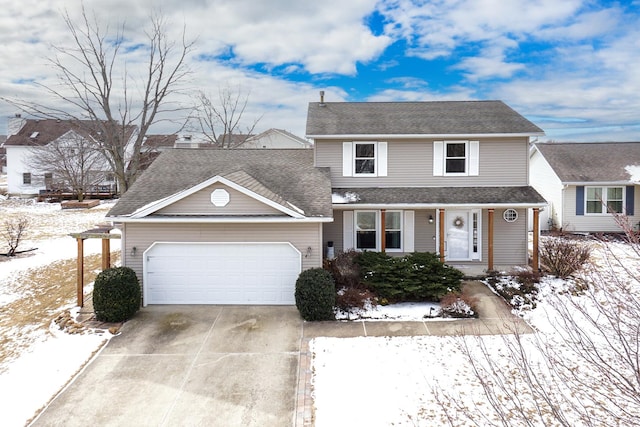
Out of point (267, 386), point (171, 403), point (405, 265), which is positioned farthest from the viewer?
point (405, 265)

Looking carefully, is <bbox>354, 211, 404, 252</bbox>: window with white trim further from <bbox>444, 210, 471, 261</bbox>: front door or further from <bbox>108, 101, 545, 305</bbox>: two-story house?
<bbox>444, 210, 471, 261</bbox>: front door

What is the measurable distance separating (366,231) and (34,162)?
37.3m

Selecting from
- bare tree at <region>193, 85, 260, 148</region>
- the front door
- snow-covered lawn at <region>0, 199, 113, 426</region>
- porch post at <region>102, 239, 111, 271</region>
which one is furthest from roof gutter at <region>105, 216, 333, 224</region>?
bare tree at <region>193, 85, 260, 148</region>

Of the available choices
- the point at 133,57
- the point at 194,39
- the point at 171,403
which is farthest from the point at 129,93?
the point at 171,403

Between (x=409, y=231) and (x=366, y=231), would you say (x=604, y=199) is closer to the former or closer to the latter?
(x=409, y=231)

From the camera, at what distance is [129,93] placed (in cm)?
2667

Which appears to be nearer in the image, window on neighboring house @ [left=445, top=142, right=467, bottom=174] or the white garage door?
the white garage door

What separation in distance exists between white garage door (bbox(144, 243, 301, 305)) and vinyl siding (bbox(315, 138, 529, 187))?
4854 millimetres

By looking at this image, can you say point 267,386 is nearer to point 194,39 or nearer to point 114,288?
point 114,288

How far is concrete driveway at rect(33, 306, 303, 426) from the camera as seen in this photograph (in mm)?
7609

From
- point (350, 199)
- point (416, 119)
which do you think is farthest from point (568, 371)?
point (416, 119)

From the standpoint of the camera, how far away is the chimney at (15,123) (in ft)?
153

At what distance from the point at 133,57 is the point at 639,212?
29.3 m

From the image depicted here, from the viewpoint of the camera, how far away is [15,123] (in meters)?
47.0
